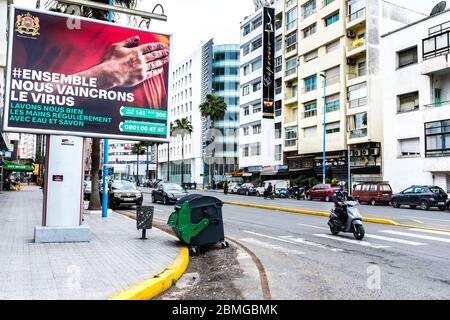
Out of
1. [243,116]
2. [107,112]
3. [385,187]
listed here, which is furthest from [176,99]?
[107,112]

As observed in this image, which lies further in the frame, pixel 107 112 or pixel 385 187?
pixel 385 187

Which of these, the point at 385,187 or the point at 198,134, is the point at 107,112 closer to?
the point at 385,187

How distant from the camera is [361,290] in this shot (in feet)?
20.2

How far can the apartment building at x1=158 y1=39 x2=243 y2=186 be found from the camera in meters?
78.5

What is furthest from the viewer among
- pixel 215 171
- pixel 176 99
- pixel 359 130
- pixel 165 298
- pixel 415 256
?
A: pixel 176 99

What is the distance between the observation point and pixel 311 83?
Result: 156 feet

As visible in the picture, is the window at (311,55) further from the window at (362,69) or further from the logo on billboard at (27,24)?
the logo on billboard at (27,24)

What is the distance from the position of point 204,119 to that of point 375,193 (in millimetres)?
52559

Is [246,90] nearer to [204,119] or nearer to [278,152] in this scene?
[278,152]

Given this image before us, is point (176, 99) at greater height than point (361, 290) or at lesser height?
greater

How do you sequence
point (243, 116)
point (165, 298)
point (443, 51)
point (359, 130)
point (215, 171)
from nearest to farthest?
point (165, 298)
point (443, 51)
point (359, 130)
point (243, 116)
point (215, 171)

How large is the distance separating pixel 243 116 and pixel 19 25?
54.0 meters

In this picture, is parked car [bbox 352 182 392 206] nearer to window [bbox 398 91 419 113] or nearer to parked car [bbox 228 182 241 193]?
window [bbox 398 91 419 113]

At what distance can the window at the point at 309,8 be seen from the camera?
47.4 metres
